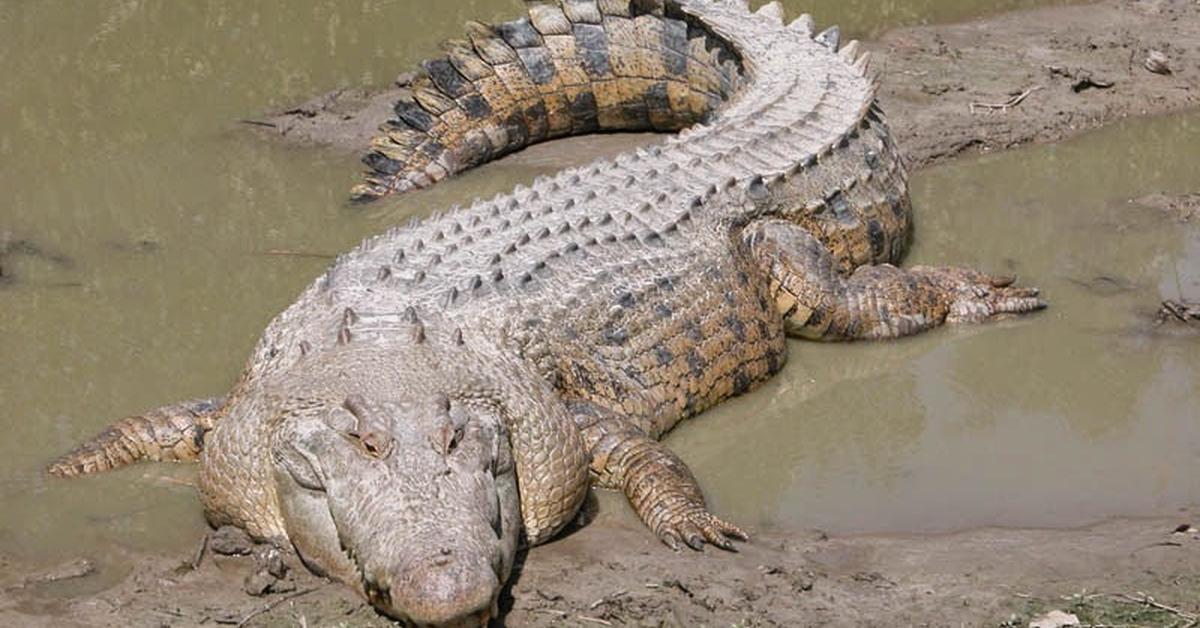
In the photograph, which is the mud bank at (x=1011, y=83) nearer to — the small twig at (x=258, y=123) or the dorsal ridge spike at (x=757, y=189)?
the small twig at (x=258, y=123)


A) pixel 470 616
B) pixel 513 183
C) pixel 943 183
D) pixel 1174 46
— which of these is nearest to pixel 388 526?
pixel 470 616

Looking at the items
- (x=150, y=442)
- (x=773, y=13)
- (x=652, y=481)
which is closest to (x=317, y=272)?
(x=150, y=442)

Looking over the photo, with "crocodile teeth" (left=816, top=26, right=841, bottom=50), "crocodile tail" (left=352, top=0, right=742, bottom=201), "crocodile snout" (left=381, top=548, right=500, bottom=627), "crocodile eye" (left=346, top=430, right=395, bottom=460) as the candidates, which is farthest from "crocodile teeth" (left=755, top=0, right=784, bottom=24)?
"crocodile snout" (left=381, top=548, right=500, bottom=627)

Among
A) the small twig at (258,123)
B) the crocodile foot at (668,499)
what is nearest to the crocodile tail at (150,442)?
the crocodile foot at (668,499)

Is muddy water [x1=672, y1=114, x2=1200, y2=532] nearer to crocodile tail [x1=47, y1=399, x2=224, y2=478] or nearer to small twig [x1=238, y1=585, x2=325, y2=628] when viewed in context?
small twig [x1=238, y1=585, x2=325, y2=628]

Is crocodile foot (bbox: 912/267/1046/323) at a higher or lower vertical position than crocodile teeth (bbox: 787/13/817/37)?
lower

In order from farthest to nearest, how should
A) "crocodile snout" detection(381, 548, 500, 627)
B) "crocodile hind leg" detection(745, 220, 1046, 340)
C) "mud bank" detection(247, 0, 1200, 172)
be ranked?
"mud bank" detection(247, 0, 1200, 172)
"crocodile hind leg" detection(745, 220, 1046, 340)
"crocodile snout" detection(381, 548, 500, 627)
